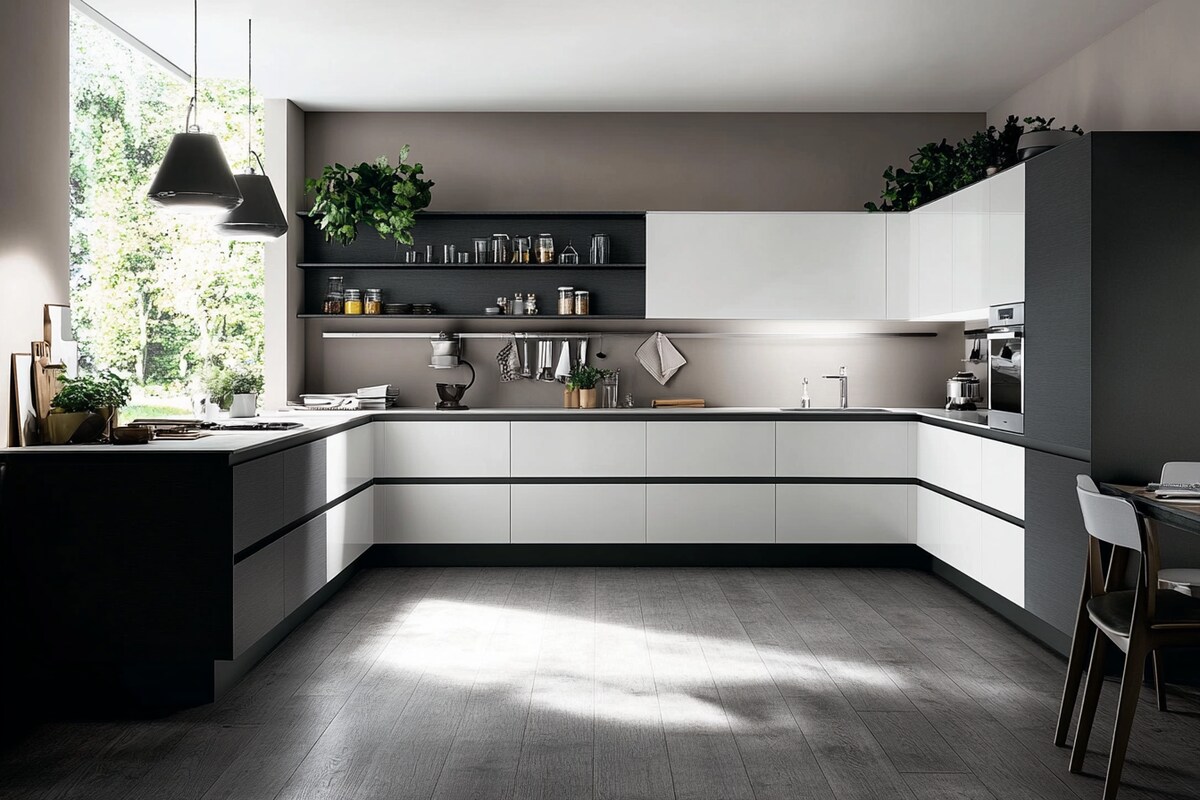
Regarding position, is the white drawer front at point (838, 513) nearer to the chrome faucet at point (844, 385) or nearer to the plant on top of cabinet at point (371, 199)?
the chrome faucet at point (844, 385)

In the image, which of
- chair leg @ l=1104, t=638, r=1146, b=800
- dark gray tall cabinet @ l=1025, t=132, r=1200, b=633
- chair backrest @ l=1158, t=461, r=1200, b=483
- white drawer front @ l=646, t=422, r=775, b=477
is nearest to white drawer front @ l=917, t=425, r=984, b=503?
white drawer front @ l=646, t=422, r=775, b=477

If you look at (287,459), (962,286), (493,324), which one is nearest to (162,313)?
(493,324)

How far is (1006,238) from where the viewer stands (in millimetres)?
4055

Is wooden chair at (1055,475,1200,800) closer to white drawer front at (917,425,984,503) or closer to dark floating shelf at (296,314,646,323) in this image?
white drawer front at (917,425,984,503)

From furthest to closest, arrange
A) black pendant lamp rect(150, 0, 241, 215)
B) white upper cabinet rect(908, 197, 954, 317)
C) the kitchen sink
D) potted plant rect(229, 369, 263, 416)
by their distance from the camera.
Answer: the kitchen sink → white upper cabinet rect(908, 197, 954, 317) → potted plant rect(229, 369, 263, 416) → black pendant lamp rect(150, 0, 241, 215)

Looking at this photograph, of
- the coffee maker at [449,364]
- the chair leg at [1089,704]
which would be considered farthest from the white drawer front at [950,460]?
the coffee maker at [449,364]

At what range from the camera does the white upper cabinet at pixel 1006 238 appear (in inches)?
154

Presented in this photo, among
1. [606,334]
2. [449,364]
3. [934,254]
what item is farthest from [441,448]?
[934,254]

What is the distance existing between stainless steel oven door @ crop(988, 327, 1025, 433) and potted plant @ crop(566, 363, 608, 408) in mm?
2269

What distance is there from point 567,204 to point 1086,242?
320 centimetres

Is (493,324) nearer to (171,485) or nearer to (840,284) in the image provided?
(840,284)

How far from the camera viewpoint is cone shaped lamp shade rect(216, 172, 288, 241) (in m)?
3.79

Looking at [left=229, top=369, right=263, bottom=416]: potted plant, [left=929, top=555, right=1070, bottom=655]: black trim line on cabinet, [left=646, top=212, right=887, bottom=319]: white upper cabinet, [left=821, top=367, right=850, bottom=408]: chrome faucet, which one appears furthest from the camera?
[left=821, top=367, right=850, bottom=408]: chrome faucet

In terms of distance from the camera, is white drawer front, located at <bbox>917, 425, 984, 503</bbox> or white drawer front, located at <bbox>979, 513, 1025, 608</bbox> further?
white drawer front, located at <bbox>917, 425, 984, 503</bbox>
